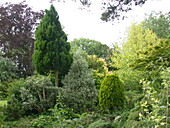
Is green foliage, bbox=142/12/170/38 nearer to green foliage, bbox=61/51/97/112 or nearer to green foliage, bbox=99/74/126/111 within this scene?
green foliage, bbox=61/51/97/112

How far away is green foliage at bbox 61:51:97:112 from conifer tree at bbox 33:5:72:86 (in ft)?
1.32

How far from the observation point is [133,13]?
16.8ft

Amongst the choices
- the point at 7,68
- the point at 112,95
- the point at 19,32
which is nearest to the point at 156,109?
the point at 112,95

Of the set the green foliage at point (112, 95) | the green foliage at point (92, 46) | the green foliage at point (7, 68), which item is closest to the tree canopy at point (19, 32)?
the green foliage at point (7, 68)

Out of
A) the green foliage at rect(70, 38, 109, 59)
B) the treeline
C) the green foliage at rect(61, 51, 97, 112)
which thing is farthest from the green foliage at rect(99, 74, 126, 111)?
the green foliage at rect(70, 38, 109, 59)

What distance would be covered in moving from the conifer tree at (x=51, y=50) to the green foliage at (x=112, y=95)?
72.9 inches

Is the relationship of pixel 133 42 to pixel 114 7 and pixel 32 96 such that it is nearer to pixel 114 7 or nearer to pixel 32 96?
pixel 114 7

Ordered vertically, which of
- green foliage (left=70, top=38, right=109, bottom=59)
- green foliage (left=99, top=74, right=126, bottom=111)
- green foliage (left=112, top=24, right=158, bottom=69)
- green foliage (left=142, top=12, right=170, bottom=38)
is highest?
green foliage (left=142, top=12, right=170, bottom=38)

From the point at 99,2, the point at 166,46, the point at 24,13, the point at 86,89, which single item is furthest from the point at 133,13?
the point at 24,13

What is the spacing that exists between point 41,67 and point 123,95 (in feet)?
A: 10.4

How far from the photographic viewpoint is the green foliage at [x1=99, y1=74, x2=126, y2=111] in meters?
5.43

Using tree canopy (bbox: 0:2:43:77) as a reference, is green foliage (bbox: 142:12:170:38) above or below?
above

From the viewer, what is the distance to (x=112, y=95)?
544cm

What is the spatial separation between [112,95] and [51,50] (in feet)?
9.41
